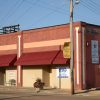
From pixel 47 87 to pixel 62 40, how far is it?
6088 mm

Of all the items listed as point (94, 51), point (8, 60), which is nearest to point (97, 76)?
point (94, 51)

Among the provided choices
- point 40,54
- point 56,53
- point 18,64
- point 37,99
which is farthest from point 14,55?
point 37,99

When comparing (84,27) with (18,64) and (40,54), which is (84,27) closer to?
(40,54)

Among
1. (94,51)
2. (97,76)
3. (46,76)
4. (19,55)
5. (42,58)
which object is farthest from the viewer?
(19,55)

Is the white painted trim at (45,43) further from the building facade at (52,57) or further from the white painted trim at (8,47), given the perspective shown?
the white painted trim at (8,47)

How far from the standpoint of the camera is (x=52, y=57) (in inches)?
1607

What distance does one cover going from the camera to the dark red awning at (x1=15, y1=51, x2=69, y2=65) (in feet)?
132

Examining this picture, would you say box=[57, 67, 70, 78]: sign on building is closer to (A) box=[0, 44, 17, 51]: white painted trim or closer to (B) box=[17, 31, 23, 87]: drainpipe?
(B) box=[17, 31, 23, 87]: drainpipe

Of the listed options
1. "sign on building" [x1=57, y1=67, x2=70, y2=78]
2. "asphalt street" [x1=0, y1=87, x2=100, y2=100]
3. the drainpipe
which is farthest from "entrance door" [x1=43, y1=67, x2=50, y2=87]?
"asphalt street" [x1=0, y1=87, x2=100, y2=100]

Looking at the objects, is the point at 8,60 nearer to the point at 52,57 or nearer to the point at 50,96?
the point at 52,57

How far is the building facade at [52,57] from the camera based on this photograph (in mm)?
38812

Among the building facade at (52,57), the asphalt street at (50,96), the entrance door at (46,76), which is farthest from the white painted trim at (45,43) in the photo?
the asphalt street at (50,96)

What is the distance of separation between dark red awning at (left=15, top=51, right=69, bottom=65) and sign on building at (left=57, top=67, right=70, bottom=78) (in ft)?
4.53

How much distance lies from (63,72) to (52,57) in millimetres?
2120
